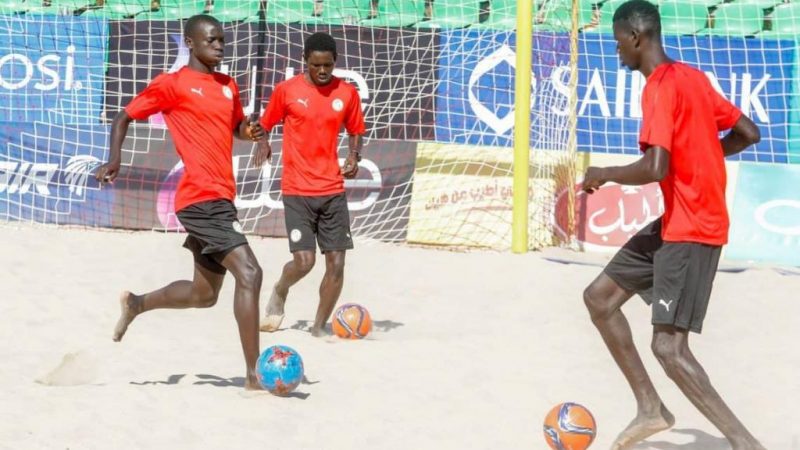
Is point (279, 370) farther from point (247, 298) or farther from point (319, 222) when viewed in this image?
point (319, 222)

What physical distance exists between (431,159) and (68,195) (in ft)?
11.7

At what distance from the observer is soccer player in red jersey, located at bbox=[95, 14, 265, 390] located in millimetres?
6316

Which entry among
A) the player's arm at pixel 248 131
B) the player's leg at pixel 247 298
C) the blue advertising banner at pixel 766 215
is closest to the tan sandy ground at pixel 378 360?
the player's leg at pixel 247 298

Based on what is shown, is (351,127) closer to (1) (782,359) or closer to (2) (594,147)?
(1) (782,359)

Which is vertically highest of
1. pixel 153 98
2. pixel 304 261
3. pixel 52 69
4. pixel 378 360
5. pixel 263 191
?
pixel 52 69

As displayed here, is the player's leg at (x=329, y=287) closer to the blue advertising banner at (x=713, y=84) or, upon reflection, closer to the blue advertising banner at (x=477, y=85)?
the blue advertising banner at (x=477, y=85)

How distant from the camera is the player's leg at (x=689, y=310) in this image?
506cm

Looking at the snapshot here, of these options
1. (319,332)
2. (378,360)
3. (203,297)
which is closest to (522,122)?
(319,332)

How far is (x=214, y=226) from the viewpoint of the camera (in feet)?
20.9

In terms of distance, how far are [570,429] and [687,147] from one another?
1.24 metres

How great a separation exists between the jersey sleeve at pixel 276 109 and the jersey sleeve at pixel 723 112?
3.65m

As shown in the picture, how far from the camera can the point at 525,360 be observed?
7371 millimetres

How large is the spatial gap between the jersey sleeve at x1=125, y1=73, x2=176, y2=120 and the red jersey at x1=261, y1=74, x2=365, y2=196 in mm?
1788

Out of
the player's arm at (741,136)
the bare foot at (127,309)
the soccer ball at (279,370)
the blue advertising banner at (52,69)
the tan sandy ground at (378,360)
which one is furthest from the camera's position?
the blue advertising banner at (52,69)
